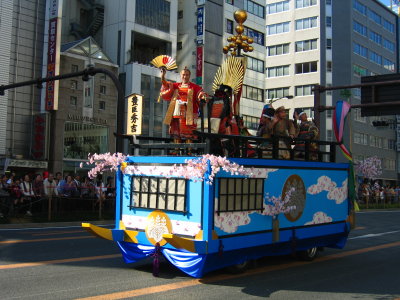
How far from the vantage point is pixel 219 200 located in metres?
7.61

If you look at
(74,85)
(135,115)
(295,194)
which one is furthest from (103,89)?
(295,194)

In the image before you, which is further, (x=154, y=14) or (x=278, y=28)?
(x=278, y=28)

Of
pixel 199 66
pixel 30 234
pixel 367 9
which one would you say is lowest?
pixel 30 234

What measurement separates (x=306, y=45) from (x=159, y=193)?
2393 inches

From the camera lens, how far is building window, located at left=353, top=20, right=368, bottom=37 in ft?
218

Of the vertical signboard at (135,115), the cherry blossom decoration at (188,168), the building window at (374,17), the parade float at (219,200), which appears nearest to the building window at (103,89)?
the vertical signboard at (135,115)

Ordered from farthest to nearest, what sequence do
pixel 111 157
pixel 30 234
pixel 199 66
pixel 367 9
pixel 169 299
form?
pixel 367 9 < pixel 199 66 < pixel 30 234 < pixel 111 157 < pixel 169 299

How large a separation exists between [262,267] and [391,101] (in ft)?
36.7

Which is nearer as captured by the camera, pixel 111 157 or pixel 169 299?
pixel 169 299

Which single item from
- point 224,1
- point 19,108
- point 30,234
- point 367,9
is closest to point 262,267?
point 30,234

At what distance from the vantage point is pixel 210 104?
31.5ft

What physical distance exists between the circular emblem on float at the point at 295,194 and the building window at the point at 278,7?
2445 inches

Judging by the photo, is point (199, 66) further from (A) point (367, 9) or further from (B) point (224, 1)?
(A) point (367, 9)

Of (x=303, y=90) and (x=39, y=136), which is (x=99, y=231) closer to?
(x=39, y=136)
